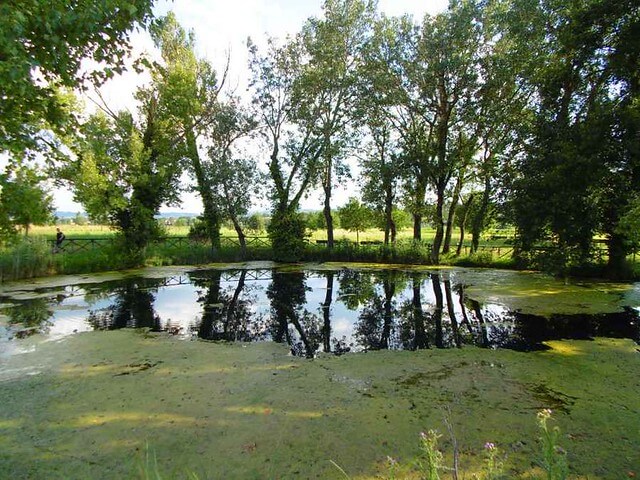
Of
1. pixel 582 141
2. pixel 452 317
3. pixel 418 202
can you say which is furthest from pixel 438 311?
pixel 418 202

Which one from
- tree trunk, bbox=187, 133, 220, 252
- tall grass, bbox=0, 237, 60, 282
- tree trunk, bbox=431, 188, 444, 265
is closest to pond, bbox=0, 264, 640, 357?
tall grass, bbox=0, 237, 60, 282

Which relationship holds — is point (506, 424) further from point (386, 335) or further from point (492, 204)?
point (492, 204)

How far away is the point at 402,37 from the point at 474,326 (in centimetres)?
1558

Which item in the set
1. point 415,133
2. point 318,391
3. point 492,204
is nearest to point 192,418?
point 318,391

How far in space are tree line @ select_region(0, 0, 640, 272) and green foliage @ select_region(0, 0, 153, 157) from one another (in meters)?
0.04

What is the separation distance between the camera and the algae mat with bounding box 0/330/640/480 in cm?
325

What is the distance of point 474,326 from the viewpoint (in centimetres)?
796

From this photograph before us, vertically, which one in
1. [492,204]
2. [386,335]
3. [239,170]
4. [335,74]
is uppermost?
[335,74]

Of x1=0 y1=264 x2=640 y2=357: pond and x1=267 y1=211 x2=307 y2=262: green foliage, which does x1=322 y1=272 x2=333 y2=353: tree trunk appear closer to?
x1=0 y1=264 x2=640 y2=357: pond

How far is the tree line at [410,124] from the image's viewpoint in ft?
37.2

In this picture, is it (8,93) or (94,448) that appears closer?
(94,448)

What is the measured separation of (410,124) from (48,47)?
2001 centimetres

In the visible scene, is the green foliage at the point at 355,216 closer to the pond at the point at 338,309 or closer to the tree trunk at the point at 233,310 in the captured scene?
the pond at the point at 338,309

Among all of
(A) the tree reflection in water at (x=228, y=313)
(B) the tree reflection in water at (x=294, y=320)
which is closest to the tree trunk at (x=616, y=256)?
(B) the tree reflection in water at (x=294, y=320)
